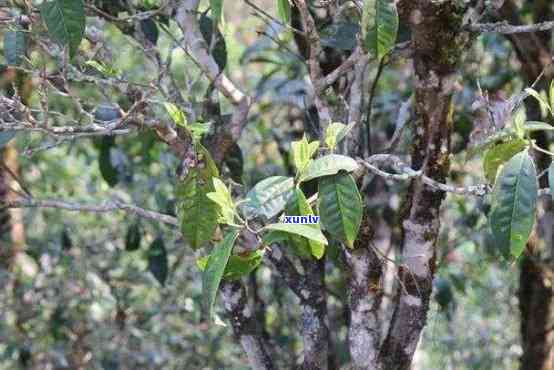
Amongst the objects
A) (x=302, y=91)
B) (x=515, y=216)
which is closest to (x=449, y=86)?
(x=515, y=216)

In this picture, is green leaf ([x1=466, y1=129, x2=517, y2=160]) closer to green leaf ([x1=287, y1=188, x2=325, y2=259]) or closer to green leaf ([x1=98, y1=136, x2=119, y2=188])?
green leaf ([x1=287, y1=188, x2=325, y2=259])

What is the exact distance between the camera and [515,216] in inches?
39.8

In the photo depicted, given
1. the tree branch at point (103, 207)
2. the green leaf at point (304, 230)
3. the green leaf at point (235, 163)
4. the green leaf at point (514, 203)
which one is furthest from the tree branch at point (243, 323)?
the green leaf at point (514, 203)

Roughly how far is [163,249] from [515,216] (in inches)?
52.8

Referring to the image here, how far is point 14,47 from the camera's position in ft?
4.60

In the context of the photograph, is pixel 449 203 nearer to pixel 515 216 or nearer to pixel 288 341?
pixel 288 341

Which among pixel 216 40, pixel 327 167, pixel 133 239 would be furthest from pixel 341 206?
pixel 133 239

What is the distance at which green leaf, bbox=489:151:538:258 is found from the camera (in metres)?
1.00

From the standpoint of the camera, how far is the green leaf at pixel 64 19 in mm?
1209

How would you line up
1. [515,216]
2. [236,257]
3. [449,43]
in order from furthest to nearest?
[449,43], [236,257], [515,216]

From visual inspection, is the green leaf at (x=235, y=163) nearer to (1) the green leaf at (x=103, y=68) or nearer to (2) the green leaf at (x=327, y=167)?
(1) the green leaf at (x=103, y=68)

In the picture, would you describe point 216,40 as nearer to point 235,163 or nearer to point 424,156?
point 235,163

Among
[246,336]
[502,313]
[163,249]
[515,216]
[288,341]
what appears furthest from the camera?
[502,313]

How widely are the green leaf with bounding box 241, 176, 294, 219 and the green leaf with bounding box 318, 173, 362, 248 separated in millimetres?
48
